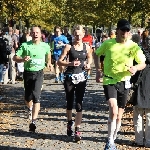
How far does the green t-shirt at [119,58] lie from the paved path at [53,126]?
4.26 feet

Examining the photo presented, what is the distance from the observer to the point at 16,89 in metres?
14.2

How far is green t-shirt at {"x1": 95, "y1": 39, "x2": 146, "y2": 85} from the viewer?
664cm

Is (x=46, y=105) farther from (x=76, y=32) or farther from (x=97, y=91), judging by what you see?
(x=76, y=32)

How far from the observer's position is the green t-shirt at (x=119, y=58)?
6645mm

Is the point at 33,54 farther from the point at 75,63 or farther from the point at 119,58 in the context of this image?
the point at 119,58

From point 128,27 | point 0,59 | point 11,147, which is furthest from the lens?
point 0,59

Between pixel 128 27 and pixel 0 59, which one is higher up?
pixel 128 27

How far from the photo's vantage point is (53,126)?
873cm

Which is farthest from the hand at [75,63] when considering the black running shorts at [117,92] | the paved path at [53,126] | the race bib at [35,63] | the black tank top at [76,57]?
the paved path at [53,126]

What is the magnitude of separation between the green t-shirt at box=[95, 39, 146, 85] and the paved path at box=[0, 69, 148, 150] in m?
1.30

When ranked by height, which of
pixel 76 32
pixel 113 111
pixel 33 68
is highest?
pixel 76 32

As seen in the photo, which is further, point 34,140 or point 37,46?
point 37,46

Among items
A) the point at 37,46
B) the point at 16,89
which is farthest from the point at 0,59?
the point at 37,46

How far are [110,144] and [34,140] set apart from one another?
1.56 m
